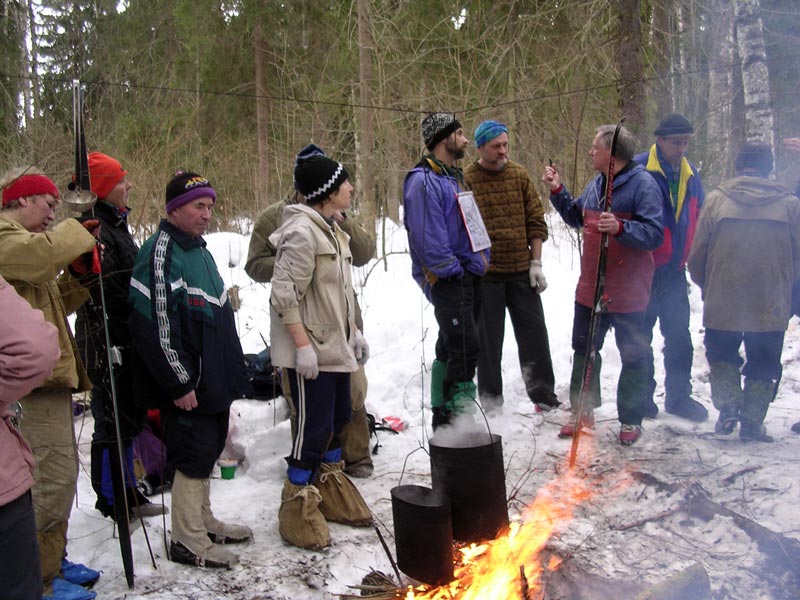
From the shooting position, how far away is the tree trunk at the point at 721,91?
13155 mm

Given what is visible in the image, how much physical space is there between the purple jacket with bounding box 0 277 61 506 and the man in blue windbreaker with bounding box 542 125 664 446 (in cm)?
385

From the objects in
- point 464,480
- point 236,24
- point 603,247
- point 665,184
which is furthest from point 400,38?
point 464,480

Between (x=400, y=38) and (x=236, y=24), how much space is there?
6.62 metres

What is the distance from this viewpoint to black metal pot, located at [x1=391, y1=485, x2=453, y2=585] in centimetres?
311

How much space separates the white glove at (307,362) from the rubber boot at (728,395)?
3.46m

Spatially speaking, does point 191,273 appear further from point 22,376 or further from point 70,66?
point 70,66

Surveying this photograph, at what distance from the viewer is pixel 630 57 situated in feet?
25.0

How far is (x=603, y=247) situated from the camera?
467cm

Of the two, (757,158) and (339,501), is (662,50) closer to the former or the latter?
(757,158)

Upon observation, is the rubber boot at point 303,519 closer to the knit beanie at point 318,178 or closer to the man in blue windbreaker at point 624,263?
the knit beanie at point 318,178

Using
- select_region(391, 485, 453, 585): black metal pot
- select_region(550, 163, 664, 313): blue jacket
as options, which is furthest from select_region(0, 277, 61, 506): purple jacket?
select_region(550, 163, 664, 313): blue jacket

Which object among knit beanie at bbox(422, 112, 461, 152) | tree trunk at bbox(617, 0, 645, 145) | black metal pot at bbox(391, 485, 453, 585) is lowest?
black metal pot at bbox(391, 485, 453, 585)

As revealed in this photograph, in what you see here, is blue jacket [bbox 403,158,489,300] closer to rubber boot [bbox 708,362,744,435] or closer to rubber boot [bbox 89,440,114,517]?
rubber boot [bbox 708,362,744,435]

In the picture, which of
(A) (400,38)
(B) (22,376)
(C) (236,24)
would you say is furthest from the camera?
(C) (236,24)
